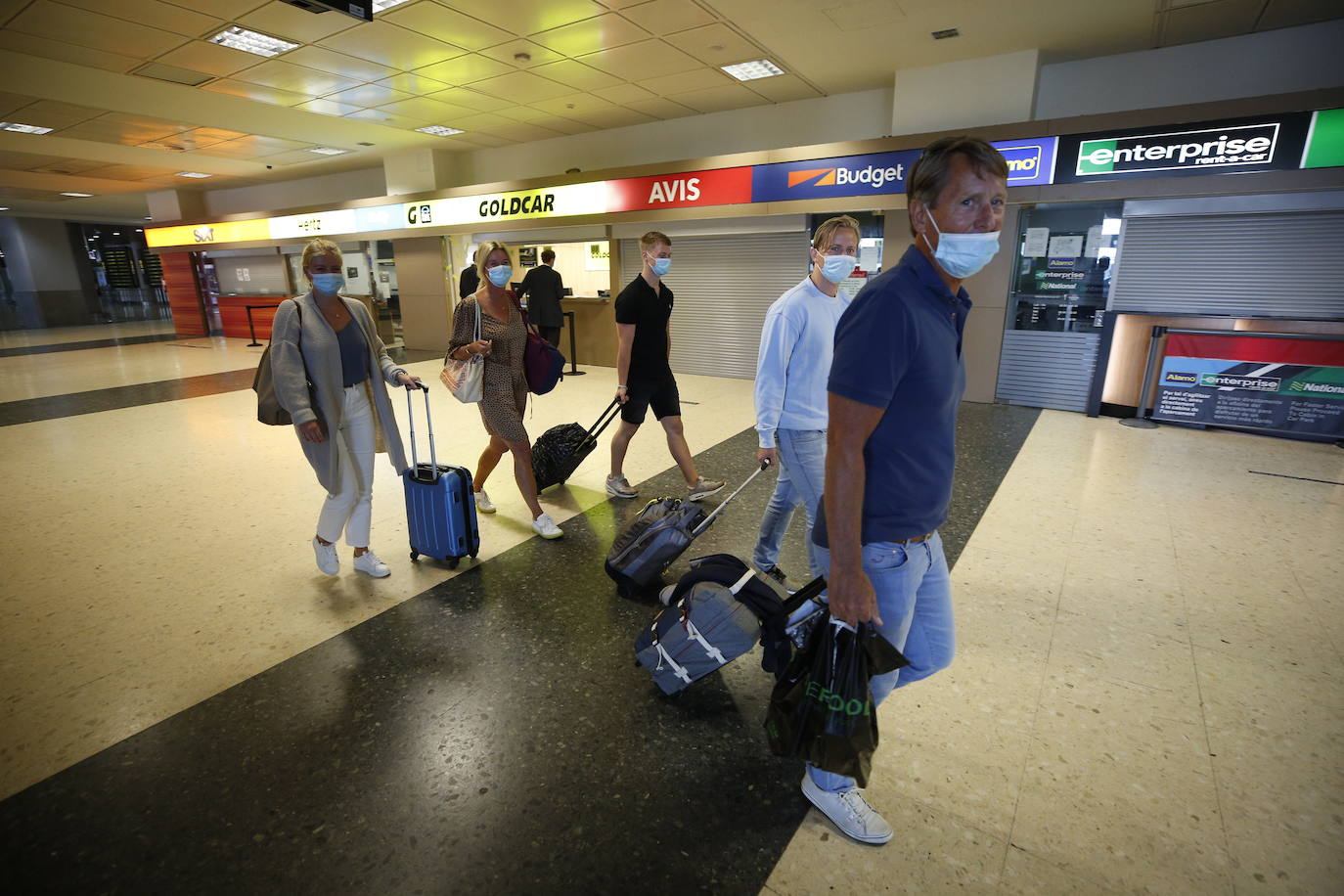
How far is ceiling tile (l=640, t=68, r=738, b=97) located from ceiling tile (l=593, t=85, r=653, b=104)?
139 millimetres

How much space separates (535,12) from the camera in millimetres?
5098

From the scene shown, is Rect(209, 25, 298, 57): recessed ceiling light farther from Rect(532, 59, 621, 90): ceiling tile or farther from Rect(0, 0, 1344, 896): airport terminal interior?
Rect(532, 59, 621, 90): ceiling tile

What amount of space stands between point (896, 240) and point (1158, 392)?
296cm

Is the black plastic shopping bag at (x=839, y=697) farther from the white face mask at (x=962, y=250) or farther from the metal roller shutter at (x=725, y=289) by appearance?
the metal roller shutter at (x=725, y=289)

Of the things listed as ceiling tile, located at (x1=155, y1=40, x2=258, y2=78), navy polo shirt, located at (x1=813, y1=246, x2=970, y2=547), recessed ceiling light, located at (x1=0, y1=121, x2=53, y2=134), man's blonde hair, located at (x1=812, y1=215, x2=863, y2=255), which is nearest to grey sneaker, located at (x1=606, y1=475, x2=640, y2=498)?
man's blonde hair, located at (x1=812, y1=215, x2=863, y2=255)

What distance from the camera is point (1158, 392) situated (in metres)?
5.99

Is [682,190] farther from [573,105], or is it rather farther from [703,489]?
[703,489]

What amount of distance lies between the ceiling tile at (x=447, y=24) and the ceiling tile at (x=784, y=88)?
2840 mm

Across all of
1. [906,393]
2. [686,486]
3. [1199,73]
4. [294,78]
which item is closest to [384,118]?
[294,78]

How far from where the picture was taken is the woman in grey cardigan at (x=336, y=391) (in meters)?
2.66

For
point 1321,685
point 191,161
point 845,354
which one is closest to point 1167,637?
point 1321,685

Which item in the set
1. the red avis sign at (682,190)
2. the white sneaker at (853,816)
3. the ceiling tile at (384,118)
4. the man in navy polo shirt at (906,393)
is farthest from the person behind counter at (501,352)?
the ceiling tile at (384,118)

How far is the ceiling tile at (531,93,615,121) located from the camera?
7555 mm

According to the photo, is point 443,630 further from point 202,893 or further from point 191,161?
point 191,161
